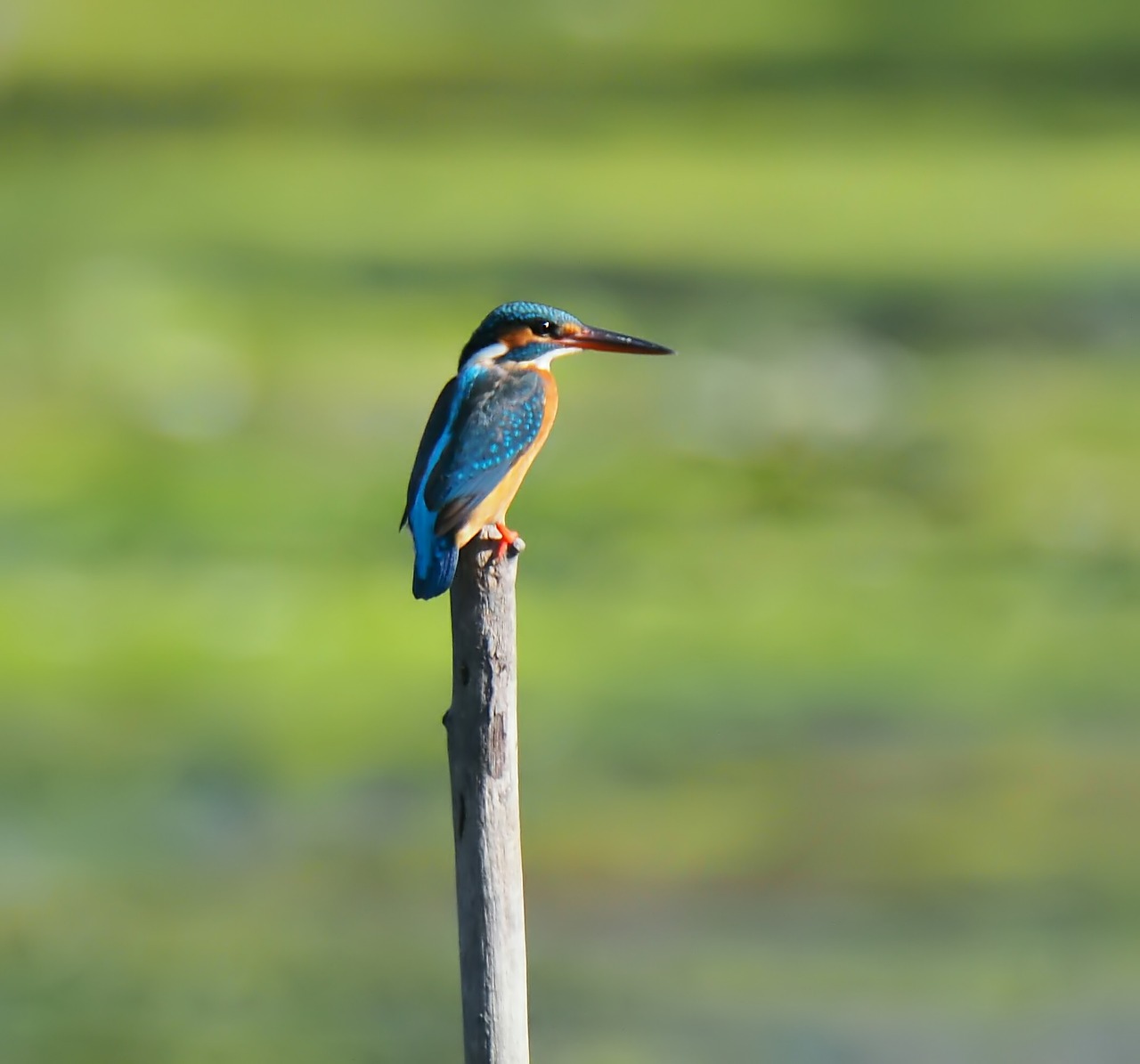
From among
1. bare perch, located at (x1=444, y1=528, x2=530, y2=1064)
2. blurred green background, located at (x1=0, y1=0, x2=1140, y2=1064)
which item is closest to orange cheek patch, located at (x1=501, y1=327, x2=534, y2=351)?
bare perch, located at (x1=444, y1=528, x2=530, y2=1064)

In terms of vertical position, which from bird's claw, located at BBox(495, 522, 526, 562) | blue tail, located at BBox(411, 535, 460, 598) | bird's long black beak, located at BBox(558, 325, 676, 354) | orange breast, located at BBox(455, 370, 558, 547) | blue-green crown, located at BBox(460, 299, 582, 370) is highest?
blue-green crown, located at BBox(460, 299, 582, 370)

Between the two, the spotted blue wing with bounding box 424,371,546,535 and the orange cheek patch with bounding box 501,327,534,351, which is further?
the orange cheek patch with bounding box 501,327,534,351

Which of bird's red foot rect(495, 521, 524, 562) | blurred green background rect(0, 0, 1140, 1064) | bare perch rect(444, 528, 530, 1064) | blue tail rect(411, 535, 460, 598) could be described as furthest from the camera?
blurred green background rect(0, 0, 1140, 1064)

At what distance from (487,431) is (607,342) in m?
0.27

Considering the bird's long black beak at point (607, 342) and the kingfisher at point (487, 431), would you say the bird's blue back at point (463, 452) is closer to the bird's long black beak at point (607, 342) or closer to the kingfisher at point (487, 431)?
the kingfisher at point (487, 431)

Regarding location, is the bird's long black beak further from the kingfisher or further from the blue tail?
the blue tail

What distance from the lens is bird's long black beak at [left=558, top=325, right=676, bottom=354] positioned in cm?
287

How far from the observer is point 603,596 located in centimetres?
592

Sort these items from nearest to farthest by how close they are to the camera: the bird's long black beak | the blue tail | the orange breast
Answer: the blue tail, the orange breast, the bird's long black beak

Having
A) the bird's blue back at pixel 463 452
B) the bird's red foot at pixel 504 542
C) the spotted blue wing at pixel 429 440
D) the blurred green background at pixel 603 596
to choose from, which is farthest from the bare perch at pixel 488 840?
the blurred green background at pixel 603 596

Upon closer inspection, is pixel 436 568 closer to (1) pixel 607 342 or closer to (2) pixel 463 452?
(2) pixel 463 452

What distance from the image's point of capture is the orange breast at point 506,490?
8.04 ft

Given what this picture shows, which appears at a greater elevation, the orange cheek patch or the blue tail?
the orange cheek patch

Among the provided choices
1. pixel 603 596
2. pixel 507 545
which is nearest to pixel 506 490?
pixel 507 545
